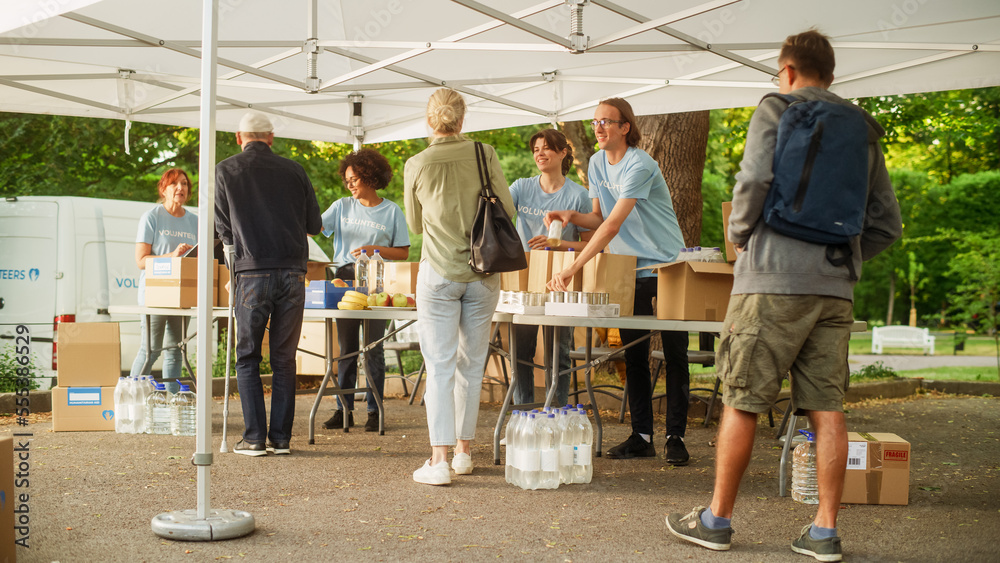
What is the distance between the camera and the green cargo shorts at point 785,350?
3.07m

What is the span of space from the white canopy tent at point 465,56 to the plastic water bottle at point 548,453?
7.93ft

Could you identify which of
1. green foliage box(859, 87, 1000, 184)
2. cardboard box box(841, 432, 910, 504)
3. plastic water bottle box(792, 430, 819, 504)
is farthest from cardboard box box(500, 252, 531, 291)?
green foliage box(859, 87, 1000, 184)

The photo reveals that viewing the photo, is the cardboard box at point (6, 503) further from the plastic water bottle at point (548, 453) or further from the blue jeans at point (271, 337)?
the plastic water bottle at point (548, 453)

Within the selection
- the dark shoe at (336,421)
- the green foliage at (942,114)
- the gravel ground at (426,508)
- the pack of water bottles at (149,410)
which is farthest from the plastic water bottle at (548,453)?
the green foliage at (942,114)

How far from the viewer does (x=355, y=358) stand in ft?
21.0

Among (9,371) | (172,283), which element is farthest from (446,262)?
(9,371)

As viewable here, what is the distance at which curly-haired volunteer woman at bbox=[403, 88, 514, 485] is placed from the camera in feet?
14.1

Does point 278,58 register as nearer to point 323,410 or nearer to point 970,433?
point 323,410

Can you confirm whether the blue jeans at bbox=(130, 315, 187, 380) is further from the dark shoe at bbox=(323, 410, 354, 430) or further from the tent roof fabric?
the tent roof fabric

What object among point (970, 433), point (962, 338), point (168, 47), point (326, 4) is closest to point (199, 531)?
point (168, 47)

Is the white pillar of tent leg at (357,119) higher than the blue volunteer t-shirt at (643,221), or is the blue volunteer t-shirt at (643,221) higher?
the white pillar of tent leg at (357,119)

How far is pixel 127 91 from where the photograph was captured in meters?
7.11

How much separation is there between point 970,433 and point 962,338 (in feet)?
64.0

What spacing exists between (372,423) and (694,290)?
110 inches
